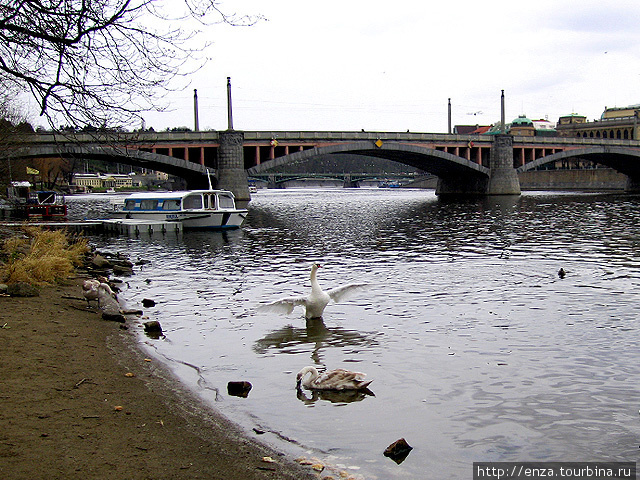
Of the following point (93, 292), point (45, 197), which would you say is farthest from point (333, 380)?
point (45, 197)

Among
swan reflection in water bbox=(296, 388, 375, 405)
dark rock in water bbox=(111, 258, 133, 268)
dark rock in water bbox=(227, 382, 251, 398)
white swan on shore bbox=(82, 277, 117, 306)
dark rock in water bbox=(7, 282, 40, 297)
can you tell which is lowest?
swan reflection in water bbox=(296, 388, 375, 405)

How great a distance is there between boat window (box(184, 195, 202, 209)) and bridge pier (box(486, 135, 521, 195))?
185 ft

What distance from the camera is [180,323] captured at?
1451 cm

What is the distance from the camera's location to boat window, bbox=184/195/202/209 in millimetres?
43188

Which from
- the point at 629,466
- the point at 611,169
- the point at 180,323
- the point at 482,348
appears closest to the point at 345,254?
the point at 180,323

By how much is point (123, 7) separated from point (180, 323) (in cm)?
697

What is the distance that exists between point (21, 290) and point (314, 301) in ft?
20.4

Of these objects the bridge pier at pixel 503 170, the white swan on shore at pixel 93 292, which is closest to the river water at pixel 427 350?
the white swan on shore at pixel 93 292

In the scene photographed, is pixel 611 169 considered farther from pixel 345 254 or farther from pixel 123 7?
pixel 123 7

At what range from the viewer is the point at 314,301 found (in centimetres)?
1423

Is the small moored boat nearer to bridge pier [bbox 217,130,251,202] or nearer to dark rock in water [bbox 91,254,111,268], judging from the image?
bridge pier [bbox 217,130,251,202]

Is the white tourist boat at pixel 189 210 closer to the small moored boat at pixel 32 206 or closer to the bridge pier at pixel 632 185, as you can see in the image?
the small moored boat at pixel 32 206

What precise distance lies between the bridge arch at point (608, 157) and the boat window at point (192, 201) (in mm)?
60756

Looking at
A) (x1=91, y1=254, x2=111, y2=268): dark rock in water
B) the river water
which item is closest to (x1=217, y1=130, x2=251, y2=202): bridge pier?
the river water
